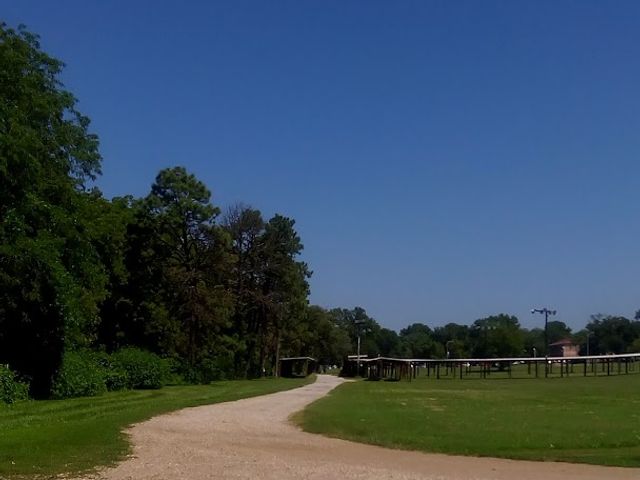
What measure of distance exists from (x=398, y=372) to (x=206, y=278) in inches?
1511

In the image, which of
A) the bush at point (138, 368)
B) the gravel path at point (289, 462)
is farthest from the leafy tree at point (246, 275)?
the gravel path at point (289, 462)

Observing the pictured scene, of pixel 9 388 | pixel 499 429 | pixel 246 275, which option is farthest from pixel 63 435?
pixel 246 275

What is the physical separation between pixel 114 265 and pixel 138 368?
7221 millimetres

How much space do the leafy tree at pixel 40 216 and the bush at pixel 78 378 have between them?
1.74 feet

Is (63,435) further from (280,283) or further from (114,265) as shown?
(280,283)

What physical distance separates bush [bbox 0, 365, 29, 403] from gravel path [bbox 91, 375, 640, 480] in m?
12.3

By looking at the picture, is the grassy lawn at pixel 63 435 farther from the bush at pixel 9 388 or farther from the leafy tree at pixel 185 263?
the leafy tree at pixel 185 263

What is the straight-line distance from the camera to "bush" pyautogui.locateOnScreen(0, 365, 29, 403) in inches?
1293

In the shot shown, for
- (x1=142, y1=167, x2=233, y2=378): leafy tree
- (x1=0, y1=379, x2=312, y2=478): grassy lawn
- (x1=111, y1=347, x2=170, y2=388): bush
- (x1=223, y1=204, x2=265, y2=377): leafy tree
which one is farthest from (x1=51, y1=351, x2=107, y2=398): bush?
(x1=223, y1=204, x2=265, y2=377): leafy tree

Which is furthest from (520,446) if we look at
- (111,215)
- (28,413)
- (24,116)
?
(111,215)

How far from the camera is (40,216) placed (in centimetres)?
3616

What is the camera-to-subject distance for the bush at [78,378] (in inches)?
1538

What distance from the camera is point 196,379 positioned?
62.8 m

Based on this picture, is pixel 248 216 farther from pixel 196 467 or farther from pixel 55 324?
pixel 196 467
